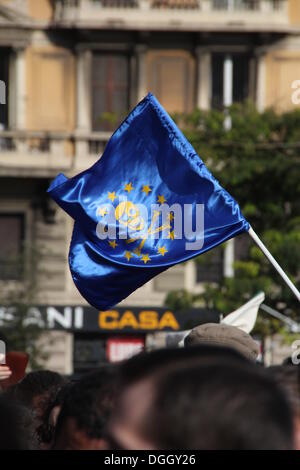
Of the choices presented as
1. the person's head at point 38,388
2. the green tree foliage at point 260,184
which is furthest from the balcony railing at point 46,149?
the person's head at point 38,388

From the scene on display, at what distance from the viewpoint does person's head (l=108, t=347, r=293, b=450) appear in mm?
1788

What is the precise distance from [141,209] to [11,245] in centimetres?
1631

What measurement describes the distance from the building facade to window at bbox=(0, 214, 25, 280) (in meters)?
0.03

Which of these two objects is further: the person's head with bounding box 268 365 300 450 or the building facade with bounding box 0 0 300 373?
the building facade with bounding box 0 0 300 373

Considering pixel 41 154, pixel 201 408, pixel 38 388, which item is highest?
pixel 201 408

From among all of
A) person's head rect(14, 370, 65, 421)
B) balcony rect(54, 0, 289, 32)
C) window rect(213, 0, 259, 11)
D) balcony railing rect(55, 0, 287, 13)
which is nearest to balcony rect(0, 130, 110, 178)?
balcony rect(54, 0, 289, 32)

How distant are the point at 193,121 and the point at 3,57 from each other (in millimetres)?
7012

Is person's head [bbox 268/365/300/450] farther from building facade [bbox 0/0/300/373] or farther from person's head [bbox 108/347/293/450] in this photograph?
building facade [bbox 0/0/300/373]

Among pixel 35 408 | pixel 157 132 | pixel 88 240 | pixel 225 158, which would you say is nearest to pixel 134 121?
pixel 157 132

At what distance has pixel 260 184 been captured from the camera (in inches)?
664

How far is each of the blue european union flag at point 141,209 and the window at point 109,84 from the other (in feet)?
55.2

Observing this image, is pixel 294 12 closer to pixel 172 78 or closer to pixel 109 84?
pixel 172 78

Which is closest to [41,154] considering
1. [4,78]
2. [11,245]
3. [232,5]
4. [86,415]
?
[4,78]

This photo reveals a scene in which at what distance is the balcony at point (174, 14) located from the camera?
23.0m
